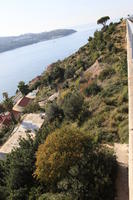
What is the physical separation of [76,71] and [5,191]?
1023 inches

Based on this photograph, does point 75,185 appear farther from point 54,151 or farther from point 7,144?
point 7,144

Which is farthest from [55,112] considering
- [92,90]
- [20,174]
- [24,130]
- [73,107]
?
[20,174]

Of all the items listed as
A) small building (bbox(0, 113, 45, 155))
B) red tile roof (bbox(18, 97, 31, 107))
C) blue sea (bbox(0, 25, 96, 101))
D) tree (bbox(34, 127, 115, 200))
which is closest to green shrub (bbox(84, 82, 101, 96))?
small building (bbox(0, 113, 45, 155))

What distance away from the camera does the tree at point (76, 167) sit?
336 inches

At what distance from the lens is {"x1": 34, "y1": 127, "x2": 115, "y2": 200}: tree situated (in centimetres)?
855

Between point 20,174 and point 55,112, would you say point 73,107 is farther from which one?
point 20,174

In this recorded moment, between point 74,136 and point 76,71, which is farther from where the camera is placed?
point 76,71

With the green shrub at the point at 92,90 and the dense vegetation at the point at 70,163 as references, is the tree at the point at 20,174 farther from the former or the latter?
the green shrub at the point at 92,90

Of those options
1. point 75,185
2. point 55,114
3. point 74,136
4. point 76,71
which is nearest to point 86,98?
point 55,114

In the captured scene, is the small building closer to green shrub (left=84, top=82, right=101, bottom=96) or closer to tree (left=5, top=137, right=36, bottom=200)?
green shrub (left=84, top=82, right=101, bottom=96)

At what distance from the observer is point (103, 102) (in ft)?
54.5

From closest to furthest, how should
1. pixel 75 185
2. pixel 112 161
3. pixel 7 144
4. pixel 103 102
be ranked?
pixel 75 185, pixel 112 161, pixel 103 102, pixel 7 144

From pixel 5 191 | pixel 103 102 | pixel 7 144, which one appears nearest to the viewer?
pixel 5 191

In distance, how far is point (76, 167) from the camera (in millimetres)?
9000
